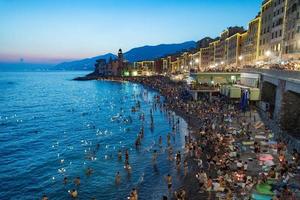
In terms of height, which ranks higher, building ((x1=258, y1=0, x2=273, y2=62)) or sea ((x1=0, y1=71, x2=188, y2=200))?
building ((x1=258, y1=0, x2=273, y2=62))

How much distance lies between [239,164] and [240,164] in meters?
0.09

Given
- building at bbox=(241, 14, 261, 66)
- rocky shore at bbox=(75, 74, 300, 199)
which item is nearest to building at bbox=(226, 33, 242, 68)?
building at bbox=(241, 14, 261, 66)

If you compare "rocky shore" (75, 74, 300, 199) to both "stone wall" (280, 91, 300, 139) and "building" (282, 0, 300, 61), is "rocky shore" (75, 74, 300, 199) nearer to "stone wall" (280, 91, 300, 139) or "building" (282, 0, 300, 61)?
"stone wall" (280, 91, 300, 139)

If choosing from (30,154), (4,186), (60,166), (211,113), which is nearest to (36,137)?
(30,154)

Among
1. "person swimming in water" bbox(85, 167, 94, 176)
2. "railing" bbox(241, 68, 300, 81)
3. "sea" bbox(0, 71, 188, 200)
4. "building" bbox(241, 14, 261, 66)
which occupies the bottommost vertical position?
"sea" bbox(0, 71, 188, 200)

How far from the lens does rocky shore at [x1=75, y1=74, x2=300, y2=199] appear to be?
23.2m

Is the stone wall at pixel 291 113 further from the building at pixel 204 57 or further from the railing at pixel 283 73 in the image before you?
the building at pixel 204 57

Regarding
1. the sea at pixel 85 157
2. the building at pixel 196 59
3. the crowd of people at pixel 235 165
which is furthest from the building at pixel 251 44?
the building at pixel 196 59

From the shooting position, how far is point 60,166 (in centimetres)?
3675

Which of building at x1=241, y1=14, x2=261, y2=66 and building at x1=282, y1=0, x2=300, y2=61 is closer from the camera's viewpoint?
building at x1=282, y1=0, x2=300, y2=61

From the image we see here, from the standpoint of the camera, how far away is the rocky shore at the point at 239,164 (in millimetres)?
23250

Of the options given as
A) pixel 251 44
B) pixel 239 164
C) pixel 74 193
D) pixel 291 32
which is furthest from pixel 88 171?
pixel 251 44

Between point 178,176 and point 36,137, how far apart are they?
3271 cm

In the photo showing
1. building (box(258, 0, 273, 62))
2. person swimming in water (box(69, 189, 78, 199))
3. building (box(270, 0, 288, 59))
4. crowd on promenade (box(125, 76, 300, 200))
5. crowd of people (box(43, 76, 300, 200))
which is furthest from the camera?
building (box(258, 0, 273, 62))
